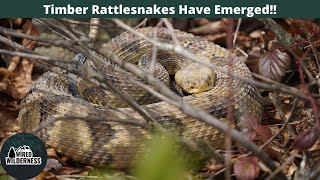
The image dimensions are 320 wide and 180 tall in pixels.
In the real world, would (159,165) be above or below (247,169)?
above

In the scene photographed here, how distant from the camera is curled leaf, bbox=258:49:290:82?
4258 millimetres

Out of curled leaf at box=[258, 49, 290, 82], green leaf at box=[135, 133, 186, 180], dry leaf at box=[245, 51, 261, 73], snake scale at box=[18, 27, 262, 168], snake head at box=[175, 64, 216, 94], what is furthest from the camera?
dry leaf at box=[245, 51, 261, 73]

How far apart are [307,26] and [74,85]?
243 cm

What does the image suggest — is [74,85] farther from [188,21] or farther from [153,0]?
[188,21]

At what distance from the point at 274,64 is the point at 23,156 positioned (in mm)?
2274

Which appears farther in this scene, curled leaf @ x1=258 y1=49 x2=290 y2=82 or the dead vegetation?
curled leaf @ x1=258 y1=49 x2=290 y2=82

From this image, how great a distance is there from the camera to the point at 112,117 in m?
3.92

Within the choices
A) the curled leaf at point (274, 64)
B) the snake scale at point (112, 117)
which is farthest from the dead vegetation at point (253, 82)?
the snake scale at point (112, 117)

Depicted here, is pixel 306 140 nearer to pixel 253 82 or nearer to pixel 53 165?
pixel 253 82

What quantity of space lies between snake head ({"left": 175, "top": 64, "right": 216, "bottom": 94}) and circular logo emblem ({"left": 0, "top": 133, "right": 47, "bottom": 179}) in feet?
5.27

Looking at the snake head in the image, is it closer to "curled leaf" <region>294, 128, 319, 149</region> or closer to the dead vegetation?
the dead vegetation

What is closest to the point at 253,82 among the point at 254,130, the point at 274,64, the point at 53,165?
the point at 254,130

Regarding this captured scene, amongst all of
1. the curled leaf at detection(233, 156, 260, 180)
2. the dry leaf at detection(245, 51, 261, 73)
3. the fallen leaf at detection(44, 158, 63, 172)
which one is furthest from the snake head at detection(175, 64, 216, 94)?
the curled leaf at detection(233, 156, 260, 180)

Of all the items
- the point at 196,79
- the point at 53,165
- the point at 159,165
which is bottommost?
the point at 53,165
